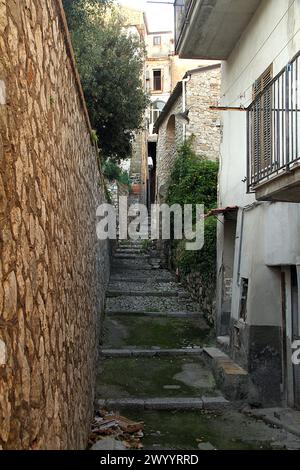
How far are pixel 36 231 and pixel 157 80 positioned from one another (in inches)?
1475

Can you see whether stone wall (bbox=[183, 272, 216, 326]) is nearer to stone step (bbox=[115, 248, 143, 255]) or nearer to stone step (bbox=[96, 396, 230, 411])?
stone step (bbox=[96, 396, 230, 411])

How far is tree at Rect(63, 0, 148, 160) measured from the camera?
12820 mm

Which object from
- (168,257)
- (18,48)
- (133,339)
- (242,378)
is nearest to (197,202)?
(168,257)

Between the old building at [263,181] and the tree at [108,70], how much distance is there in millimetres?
3655

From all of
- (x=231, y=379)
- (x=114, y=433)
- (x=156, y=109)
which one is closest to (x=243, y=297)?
(x=231, y=379)

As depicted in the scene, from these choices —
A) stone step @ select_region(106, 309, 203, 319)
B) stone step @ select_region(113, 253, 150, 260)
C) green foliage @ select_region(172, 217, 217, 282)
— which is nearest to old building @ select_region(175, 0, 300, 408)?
green foliage @ select_region(172, 217, 217, 282)

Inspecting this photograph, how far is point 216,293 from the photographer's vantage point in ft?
37.2

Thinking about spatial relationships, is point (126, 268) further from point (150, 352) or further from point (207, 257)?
point (150, 352)

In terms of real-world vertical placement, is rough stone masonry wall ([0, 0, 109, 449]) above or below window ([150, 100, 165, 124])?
below

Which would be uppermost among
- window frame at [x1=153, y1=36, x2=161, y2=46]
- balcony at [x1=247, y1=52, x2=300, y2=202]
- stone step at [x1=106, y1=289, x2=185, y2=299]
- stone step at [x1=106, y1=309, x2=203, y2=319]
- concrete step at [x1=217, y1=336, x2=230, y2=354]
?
window frame at [x1=153, y1=36, x2=161, y2=46]

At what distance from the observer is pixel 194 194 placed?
1553 centimetres

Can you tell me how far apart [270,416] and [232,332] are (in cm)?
194

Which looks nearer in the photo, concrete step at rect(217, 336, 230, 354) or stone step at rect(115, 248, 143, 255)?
concrete step at rect(217, 336, 230, 354)

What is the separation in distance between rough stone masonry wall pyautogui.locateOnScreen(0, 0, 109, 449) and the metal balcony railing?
5.86 m
